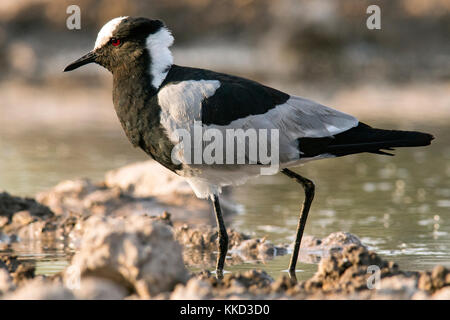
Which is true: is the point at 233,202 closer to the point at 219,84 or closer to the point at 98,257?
the point at 219,84

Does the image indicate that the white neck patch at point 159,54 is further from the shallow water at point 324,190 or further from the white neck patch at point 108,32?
the shallow water at point 324,190

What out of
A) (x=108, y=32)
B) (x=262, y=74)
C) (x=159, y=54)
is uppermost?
(x=262, y=74)

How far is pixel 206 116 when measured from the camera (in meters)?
6.47

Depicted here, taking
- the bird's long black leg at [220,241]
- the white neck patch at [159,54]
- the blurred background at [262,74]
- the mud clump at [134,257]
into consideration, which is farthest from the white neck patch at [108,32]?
the blurred background at [262,74]

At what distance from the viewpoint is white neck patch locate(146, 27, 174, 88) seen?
22.0ft

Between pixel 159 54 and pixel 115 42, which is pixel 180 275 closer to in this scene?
pixel 159 54

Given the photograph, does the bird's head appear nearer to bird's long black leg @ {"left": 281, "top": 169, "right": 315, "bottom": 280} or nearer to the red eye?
the red eye

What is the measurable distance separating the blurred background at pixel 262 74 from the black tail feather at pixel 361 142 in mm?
3495

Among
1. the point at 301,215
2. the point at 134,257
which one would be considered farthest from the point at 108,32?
the point at 134,257

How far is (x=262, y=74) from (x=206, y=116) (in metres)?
13.1

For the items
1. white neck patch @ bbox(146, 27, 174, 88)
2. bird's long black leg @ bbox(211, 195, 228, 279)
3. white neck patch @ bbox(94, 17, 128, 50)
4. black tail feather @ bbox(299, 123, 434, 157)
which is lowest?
bird's long black leg @ bbox(211, 195, 228, 279)

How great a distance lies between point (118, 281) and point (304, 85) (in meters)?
14.1

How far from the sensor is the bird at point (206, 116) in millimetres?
6461

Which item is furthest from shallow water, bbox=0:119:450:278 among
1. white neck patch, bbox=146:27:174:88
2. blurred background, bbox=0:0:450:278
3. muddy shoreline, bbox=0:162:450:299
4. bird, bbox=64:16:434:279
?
white neck patch, bbox=146:27:174:88
